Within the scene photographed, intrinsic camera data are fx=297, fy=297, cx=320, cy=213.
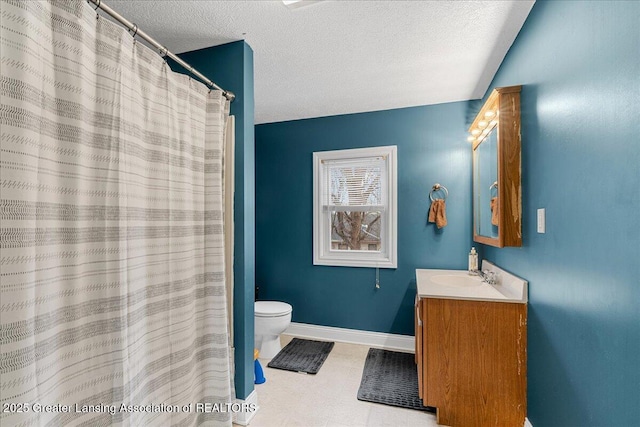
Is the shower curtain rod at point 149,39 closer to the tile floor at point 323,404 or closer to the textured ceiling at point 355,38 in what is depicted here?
the textured ceiling at point 355,38

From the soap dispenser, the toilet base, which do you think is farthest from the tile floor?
the soap dispenser

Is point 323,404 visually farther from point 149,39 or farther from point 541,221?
point 149,39

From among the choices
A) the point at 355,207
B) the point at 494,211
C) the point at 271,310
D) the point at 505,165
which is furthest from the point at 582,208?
the point at 271,310

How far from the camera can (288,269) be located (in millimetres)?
3281

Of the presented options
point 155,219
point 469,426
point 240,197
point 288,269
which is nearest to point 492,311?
point 469,426

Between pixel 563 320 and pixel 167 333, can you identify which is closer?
pixel 563 320

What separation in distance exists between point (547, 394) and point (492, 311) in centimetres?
43

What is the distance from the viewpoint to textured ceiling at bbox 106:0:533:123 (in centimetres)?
158

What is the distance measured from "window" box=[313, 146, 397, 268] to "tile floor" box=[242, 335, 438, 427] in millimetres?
1060

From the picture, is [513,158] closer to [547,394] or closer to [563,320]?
[563,320]

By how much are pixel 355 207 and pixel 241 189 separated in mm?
1491

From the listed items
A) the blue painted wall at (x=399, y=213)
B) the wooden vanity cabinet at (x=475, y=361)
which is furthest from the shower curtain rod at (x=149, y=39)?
the wooden vanity cabinet at (x=475, y=361)

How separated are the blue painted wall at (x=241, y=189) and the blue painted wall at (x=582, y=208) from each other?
161 centimetres

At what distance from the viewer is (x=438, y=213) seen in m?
2.75
